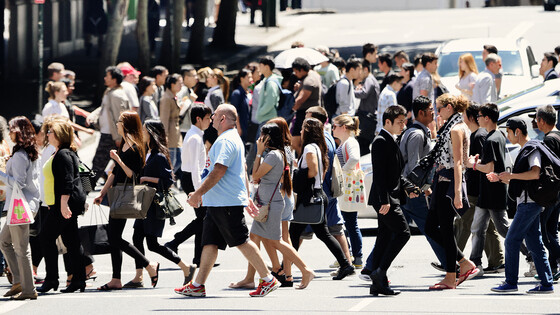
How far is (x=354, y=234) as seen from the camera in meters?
11.5

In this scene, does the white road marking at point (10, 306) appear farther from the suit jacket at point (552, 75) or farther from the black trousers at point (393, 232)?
the suit jacket at point (552, 75)

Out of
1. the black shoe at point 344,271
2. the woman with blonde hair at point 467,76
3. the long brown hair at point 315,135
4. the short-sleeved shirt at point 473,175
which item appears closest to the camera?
the long brown hair at point 315,135

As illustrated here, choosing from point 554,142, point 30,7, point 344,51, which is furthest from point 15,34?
point 554,142

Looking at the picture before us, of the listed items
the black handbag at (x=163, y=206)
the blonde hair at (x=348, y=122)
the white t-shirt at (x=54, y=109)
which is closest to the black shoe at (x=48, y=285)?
the black handbag at (x=163, y=206)

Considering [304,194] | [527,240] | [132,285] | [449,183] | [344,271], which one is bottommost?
[132,285]

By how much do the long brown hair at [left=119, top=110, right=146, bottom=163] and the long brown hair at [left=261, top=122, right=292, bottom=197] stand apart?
122 cm

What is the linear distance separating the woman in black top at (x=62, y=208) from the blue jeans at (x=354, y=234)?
2720 mm

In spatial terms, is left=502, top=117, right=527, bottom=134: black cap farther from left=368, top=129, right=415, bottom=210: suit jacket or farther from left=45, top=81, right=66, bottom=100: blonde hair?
left=45, top=81, right=66, bottom=100: blonde hair

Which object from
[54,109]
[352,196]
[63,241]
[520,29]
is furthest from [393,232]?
[520,29]

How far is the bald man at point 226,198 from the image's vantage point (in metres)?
9.69

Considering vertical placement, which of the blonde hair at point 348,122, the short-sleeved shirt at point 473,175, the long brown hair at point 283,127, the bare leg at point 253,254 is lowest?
the bare leg at point 253,254

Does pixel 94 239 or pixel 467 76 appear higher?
pixel 467 76

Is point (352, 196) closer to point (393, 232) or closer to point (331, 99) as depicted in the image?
point (393, 232)

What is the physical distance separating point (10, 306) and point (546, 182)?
15.5 feet
